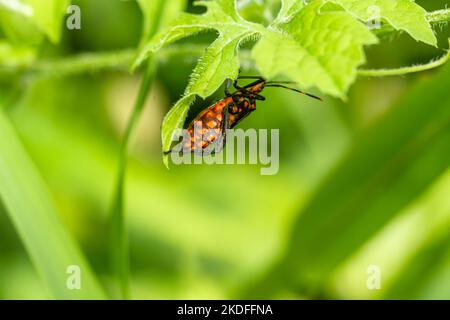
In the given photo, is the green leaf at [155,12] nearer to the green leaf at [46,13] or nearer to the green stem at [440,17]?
the green leaf at [46,13]

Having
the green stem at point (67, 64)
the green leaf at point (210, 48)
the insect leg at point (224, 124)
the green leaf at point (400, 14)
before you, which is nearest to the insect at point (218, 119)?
the insect leg at point (224, 124)

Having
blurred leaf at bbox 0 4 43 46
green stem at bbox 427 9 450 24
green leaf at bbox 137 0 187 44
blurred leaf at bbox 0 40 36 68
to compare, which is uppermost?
blurred leaf at bbox 0 4 43 46

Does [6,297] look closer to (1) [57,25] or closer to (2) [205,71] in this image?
(1) [57,25]

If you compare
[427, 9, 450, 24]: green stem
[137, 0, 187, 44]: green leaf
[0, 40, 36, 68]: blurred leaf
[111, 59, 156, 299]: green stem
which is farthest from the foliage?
[0, 40, 36, 68]: blurred leaf

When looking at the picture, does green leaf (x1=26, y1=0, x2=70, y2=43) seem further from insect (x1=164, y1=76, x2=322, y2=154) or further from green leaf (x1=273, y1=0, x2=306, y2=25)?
green leaf (x1=273, y1=0, x2=306, y2=25)

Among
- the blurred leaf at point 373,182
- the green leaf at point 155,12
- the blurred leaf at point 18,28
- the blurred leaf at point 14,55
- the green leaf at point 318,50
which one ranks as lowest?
the green leaf at point 318,50
